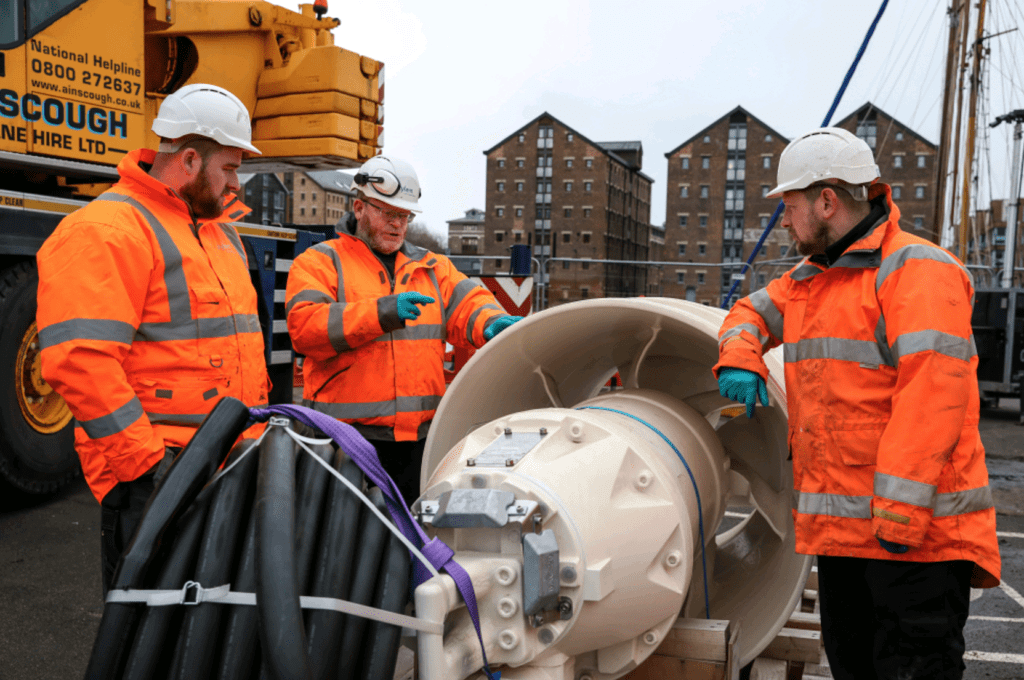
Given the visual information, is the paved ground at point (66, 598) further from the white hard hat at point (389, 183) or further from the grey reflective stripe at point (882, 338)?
the white hard hat at point (389, 183)

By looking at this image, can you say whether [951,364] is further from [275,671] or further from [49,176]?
[49,176]

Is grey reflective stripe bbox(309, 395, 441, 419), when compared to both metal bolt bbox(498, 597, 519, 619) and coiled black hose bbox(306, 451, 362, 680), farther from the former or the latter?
metal bolt bbox(498, 597, 519, 619)

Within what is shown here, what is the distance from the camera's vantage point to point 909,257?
2326 mm

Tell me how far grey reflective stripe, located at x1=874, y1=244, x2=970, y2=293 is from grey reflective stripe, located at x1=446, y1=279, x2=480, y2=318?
1.66 metres

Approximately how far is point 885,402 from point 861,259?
0.41 meters

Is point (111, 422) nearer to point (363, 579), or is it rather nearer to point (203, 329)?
point (203, 329)

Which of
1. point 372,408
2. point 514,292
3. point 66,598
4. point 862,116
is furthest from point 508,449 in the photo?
point 862,116

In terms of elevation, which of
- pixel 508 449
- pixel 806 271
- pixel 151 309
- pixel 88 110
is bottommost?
pixel 508 449

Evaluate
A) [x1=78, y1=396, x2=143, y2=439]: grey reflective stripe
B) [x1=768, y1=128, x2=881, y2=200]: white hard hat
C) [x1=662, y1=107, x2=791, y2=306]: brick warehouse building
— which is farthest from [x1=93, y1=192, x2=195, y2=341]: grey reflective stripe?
[x1=662, y1=107, x2=791, y2=306]: brick warehouse building

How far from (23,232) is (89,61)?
3.87 ft

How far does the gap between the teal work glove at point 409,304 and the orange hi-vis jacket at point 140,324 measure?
53cm

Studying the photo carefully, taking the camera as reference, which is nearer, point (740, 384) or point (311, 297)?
point (740, 384)

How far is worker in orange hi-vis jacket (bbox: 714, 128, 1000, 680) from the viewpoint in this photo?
222 cm

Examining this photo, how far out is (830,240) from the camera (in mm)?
2596
